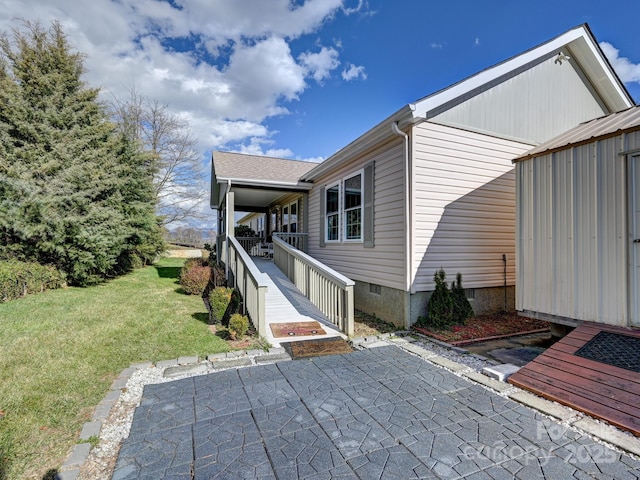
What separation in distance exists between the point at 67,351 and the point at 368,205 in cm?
597

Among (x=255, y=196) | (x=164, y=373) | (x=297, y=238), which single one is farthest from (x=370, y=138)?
(x=255, y=196)

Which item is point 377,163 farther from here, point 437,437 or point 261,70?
point 261,70

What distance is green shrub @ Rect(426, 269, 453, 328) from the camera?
585 cm

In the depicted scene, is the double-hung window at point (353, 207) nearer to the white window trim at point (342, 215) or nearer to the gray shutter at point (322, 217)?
the white window trim at point (342, 215)

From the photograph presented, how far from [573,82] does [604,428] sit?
8.33 metres

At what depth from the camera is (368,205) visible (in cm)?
709

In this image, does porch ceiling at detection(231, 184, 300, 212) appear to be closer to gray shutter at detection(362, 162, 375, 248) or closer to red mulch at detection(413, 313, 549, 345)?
gray shutter at detection(362, 162, 375, 248)

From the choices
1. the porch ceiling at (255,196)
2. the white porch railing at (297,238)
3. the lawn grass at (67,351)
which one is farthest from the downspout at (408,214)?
the porch ceiling at (255,196)

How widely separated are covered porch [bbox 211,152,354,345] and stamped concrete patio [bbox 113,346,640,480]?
197 centimetres

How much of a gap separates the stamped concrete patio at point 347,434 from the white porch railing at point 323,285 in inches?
76.4

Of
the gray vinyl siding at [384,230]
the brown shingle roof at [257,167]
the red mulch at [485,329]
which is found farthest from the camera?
the brown shingle roof at [257,167]

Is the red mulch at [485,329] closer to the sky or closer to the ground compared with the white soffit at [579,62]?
closer to the ground

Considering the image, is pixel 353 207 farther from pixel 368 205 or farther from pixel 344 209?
pixel 368 205

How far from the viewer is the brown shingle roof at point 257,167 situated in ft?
33.1
